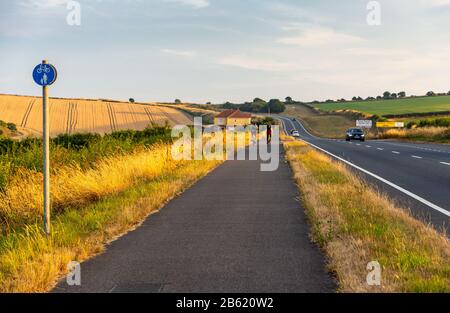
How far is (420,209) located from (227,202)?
4.08m

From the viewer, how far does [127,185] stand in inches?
561

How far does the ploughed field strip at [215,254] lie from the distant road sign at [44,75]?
8.14 feet

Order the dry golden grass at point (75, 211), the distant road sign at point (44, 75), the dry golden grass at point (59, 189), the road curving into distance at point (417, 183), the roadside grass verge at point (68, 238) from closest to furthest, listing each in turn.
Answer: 1. the roadside grass verge at point (68, 238)
2. the dry golden grass at point (75, 211)
3. the distant road sign at point (44, 75)
4. the road curving into distance at point (417, 183)
5. the dry golden grass at point (59, 189)

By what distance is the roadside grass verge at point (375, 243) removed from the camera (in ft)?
17.0

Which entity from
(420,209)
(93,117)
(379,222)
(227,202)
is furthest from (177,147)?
(93,117)

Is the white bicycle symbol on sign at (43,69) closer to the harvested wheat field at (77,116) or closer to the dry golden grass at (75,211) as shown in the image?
the dry golden grass at (75,211)

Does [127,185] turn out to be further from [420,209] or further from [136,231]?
[420,209]

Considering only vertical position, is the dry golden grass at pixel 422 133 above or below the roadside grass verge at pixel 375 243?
above

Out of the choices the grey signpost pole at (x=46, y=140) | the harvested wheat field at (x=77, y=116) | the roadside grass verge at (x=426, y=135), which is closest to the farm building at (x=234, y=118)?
the harvested wheat field at (x=77, y=116)

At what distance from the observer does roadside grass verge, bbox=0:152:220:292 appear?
562cm

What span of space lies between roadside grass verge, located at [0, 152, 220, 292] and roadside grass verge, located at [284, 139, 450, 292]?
3.14m

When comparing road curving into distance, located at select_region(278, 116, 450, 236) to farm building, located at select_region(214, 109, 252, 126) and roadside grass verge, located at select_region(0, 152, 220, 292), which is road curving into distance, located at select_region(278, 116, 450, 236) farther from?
farm building, located at select_region(214, 109, 252, 126)

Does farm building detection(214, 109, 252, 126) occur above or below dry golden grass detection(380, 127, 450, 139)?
above

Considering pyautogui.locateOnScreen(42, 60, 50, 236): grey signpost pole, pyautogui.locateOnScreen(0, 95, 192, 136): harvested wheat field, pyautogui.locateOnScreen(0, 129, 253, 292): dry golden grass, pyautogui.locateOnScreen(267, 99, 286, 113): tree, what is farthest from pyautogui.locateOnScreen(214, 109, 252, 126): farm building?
pyautogui.locateOnScreen(42, 60, 50, 236): grey signpost pole
